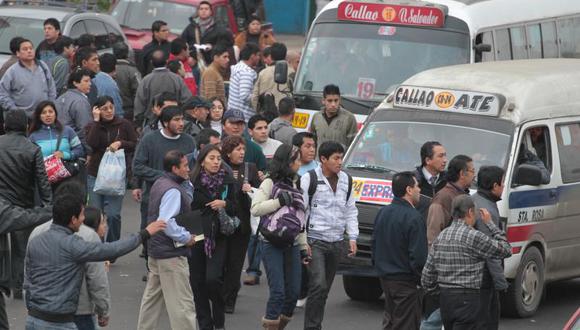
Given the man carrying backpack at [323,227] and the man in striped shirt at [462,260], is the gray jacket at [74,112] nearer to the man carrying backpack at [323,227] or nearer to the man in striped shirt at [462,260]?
the man carrying backpack at [323,227]

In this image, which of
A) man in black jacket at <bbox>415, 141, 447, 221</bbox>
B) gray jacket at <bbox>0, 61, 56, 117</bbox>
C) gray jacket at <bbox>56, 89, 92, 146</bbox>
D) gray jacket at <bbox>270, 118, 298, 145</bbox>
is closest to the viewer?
man in black jacket at <bbox>415, 141, 447, 221</bbox>

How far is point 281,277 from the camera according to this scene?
11359mm

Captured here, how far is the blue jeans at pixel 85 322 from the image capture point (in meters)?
9.59

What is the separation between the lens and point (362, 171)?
13.1 meters

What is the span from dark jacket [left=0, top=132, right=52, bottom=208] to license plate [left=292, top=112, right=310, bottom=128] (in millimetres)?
5510

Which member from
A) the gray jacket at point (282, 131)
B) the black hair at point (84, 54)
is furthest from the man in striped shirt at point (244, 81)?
the gray jacket at point (282, 131)

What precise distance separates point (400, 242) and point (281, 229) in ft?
3.64

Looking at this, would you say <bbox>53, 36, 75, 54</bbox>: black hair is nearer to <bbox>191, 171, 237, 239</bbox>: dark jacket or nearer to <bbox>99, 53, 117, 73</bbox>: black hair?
<bbox>99, 53, 117, 73</bbox>: black hair

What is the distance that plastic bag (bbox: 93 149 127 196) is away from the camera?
14.0 meters

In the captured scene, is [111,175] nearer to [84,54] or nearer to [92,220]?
[84,54]

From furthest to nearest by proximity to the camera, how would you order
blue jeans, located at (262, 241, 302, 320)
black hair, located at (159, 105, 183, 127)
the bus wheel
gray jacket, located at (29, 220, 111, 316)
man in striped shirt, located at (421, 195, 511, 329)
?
1. the bus wheel
2. black hair, located at (159, 105, 183, 127)
3. blue jeans, located at (262, 241, 302, 320)
4. man in striped shirt, located at (421, 195, 511, 329)
5. gray jacket, located at (29, 220, 111, 316)

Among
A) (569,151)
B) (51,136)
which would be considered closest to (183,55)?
(51,136)

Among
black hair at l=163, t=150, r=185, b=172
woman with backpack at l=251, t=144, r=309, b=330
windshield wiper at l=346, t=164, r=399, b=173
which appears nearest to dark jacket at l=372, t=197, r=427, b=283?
woman with backpack at l=251, t=144, r=309, b=330

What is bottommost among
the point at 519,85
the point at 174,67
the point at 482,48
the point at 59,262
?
the point at 59,262
